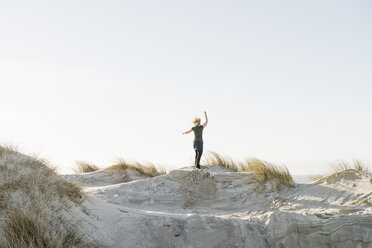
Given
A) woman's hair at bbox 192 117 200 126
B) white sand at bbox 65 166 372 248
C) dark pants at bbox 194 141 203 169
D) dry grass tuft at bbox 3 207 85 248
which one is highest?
woman's hair at bbox 192 117 200 126

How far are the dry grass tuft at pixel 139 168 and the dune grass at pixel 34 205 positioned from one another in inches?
245

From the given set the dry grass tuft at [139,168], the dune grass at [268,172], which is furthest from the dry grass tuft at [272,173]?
the dry grass tuft at [139,168]

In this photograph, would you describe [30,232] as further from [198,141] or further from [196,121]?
[196,121]

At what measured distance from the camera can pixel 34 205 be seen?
16.2 ft

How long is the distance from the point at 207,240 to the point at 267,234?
960 millimetres

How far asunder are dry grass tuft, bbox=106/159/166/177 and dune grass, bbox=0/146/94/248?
20.4ft

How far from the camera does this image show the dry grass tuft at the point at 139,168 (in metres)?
12.3

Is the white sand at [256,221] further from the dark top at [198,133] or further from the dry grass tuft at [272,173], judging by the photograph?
the dark top at [198,133]

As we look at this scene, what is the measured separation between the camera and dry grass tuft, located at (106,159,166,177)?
12305 mm

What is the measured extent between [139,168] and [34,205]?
7458 mm

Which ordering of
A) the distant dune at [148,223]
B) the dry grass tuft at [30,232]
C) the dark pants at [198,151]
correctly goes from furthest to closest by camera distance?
the dark pants at [198,151]
the distant dune at [148,223]
the dry grass tuft at [30,232]

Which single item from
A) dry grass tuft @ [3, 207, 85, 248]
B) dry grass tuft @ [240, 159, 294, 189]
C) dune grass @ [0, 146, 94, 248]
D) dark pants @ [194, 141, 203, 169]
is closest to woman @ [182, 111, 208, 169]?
dark pants @ [194, 141, 203, 169]

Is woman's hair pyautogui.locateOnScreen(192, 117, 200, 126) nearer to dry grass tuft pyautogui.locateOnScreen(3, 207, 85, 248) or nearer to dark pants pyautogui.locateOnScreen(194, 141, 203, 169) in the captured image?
dark pants pyautogui.locateOnScreen(194, 141, 203, 169)

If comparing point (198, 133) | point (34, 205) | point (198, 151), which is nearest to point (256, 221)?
point (34, 205)
